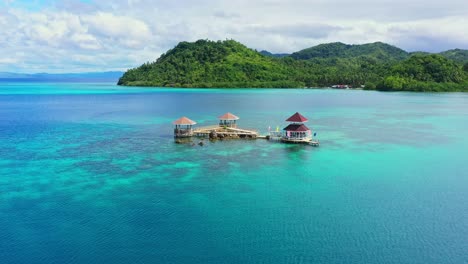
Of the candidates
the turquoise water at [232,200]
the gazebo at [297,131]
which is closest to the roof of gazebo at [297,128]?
the gazebo at [297,131]

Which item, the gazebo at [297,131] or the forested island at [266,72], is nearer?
the gazebo at [297,131]

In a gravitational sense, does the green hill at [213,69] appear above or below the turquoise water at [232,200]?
above

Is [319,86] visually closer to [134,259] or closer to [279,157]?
[279,157]

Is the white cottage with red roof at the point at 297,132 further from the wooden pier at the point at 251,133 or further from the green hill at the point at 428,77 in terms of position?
the green hill at the point at 428,77

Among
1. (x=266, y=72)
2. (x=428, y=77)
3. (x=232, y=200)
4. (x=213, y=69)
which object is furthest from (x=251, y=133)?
(x=266, y=72)

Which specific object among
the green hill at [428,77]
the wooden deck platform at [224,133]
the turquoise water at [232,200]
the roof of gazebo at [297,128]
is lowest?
the turquoise water at [232,200]

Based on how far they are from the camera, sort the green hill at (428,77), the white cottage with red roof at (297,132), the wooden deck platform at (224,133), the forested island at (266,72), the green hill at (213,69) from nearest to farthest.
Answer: the white cottage with red roof at (297,132) < the wooden deck platform at (224,133) < the green hill at (428,77) < the forested island at (266,72) < the green hill at (213,69)
